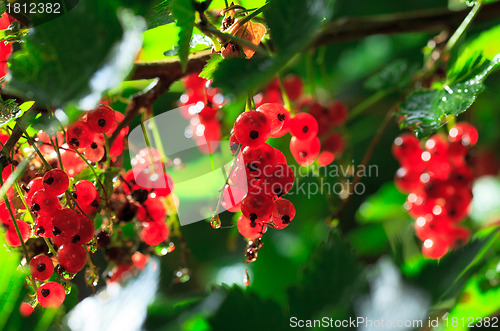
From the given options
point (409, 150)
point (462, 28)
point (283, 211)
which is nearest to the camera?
point (283, 211)

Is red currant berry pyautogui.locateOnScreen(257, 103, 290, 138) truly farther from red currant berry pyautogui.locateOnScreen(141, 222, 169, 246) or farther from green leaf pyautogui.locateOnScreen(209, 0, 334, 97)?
red currant berry pyautogui.locateOnScreen(141, 222, 169, 246)

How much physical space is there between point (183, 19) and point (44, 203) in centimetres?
Answer: 29

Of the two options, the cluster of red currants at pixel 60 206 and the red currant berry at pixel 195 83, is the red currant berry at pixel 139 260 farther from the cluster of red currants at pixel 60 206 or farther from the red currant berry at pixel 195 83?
the red currant berry at pixel 195 83

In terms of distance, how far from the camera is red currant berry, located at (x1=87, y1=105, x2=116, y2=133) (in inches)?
22.8

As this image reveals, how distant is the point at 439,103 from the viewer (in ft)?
2.02

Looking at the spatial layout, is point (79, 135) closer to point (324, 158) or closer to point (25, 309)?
point (25, 309)

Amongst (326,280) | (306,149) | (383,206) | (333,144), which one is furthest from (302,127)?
(383,206)

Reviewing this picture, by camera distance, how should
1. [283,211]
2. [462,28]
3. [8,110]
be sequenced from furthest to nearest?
[462,28]
[283,211]
[8,110]

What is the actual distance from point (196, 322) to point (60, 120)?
55 centimetres

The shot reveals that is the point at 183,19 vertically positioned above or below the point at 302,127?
above

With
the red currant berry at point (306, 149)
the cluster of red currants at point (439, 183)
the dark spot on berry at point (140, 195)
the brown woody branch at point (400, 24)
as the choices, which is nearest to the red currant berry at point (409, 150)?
the cluster of red currants at point (439, 183)

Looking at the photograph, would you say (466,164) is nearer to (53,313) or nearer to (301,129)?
(301,129)

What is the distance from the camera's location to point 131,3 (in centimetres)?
41

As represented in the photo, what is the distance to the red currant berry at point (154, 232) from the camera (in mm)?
761
